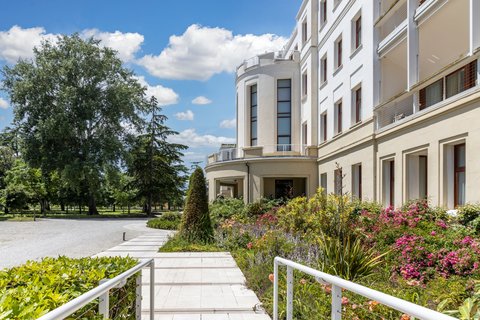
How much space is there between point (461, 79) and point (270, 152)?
16566 millimetres

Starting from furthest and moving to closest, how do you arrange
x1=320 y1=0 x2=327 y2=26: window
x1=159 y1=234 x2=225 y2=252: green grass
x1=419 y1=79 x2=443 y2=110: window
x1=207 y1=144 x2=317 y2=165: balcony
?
1. x1=207 y1=144 x2=317 y2=165: balcony
2. x1=320 y1=0 x2=327 y2=26: window
3. x1=159 y1=234 x2=225 y2=252: green grass
4. x1=419 y1=79 x2=443 y2=110: window

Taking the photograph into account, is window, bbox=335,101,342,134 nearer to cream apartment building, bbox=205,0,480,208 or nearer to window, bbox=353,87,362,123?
cream apartment building, bbox=205,0,480,208

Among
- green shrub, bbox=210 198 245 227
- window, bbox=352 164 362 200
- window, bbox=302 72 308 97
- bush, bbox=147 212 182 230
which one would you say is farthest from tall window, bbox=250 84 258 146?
window, bbox=352 164 362 200

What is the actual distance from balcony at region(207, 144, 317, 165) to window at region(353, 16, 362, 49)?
311 inches

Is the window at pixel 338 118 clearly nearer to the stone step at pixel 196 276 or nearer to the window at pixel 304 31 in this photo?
the window at pixel 304 31

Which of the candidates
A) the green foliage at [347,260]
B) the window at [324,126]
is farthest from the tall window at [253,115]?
the green foliage at [347,260]

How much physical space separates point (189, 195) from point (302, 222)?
14.6 feet

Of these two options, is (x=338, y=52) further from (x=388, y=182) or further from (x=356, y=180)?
(x=388, y=182)

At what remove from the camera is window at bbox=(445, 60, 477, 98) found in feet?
40.9

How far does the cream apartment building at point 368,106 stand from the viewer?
1265 cm

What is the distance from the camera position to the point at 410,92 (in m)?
14.4

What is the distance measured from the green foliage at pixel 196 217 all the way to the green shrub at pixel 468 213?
27.9 ft

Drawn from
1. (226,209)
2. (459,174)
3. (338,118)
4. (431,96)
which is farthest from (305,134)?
(459,174)

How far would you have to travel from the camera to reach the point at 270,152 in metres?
28.9
